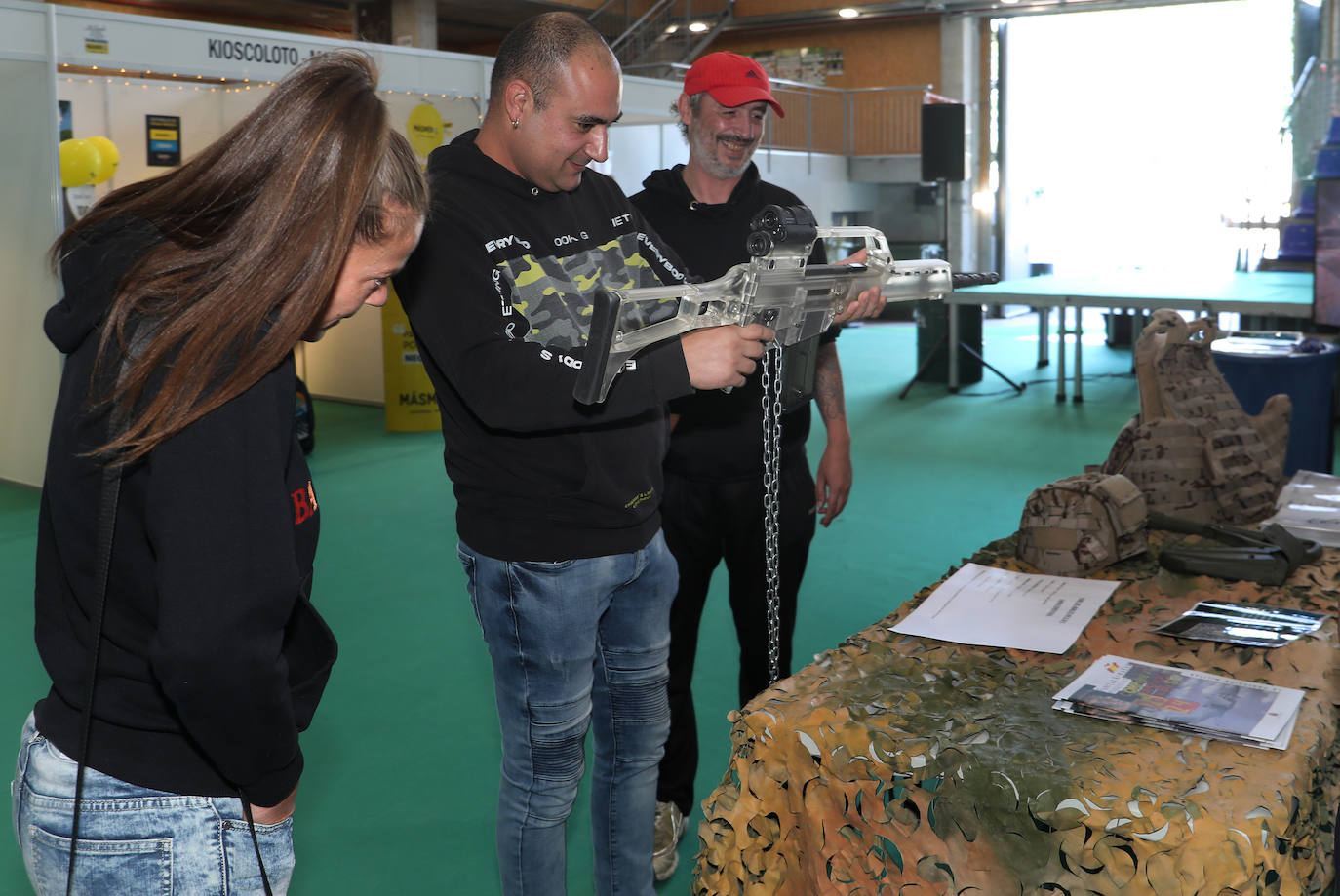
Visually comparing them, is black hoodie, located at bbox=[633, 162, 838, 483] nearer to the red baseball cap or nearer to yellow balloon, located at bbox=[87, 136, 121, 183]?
the red baseball cap

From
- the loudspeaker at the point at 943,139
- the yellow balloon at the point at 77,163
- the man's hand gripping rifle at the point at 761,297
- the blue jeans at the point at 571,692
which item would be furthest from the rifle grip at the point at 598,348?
the loudspeaker at the point at 943,139

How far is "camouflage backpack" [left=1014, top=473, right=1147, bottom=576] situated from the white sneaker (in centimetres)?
83

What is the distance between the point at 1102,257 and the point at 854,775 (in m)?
15.2

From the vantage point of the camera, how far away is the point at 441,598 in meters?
3.87

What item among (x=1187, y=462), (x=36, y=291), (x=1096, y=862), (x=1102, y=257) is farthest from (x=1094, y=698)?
(x=1102, y=257)

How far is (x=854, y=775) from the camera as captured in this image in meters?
1.27

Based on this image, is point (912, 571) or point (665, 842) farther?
point (912, 571)

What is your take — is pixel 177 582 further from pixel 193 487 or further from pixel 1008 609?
pixel 1008 609

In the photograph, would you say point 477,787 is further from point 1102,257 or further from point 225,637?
point 1102,257

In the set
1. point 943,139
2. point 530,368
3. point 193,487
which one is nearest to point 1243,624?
point 530,368

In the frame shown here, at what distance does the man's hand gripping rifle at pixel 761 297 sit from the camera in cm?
128

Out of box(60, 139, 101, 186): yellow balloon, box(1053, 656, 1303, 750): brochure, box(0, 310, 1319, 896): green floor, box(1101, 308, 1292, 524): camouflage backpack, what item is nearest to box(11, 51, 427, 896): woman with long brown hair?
box(1053, 656, 1303, 750): brochure

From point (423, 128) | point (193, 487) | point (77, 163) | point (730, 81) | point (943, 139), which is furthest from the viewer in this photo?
point (943, 139)

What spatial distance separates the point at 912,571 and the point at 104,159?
4.42 meters
